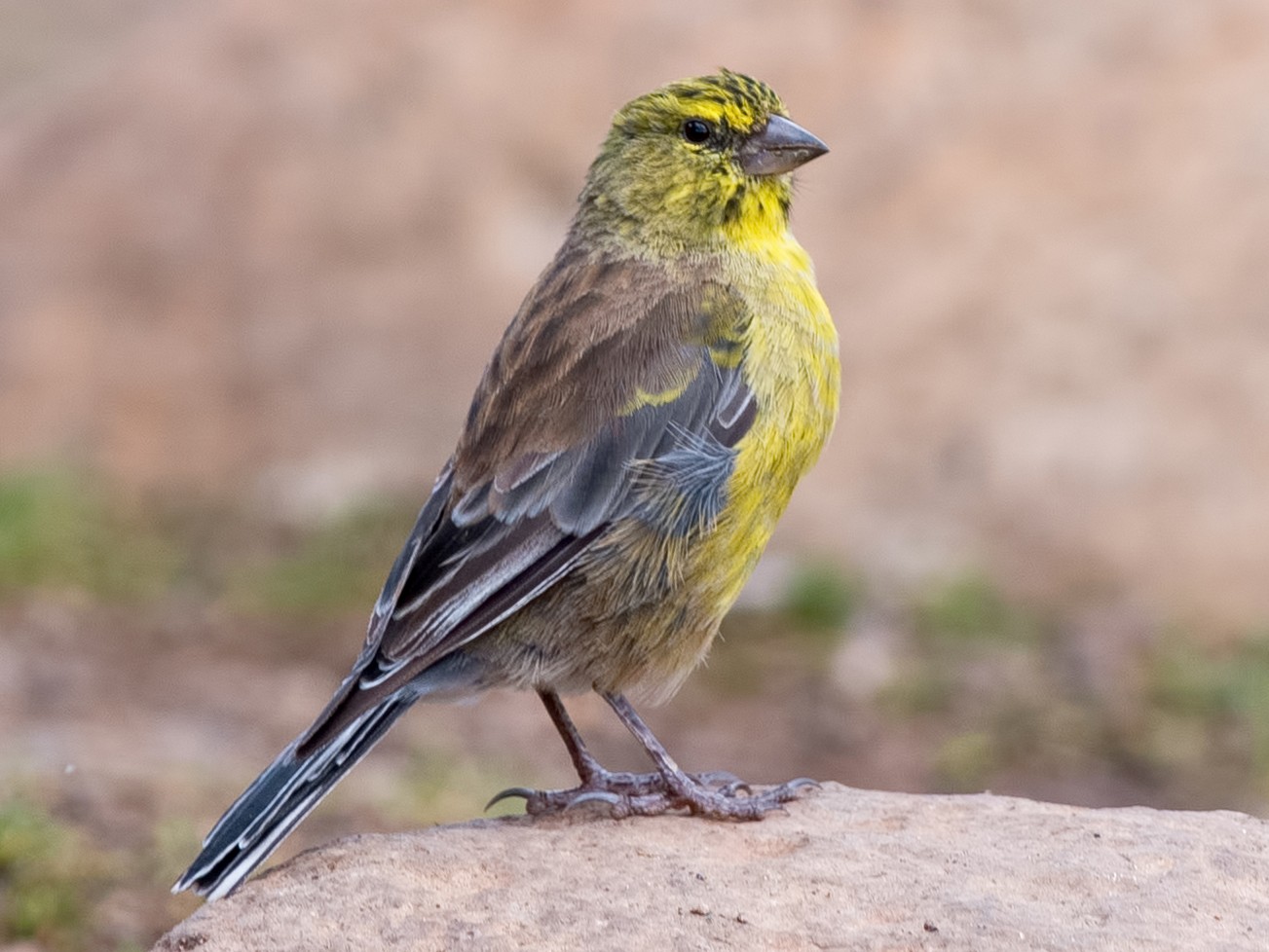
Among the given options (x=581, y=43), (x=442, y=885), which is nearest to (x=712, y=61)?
(x=581, y=43)

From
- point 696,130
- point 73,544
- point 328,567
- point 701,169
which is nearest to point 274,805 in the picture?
point 701,169

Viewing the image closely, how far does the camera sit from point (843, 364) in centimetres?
959

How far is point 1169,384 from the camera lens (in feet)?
30.7

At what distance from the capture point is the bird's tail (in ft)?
14.9

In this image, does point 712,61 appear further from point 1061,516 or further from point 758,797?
point 758,797

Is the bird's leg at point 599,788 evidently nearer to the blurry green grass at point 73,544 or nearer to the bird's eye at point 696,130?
the bird's eye at point 696,130

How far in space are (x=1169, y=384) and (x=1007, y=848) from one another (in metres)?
5.31

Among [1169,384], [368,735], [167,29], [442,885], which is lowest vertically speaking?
[442,885]

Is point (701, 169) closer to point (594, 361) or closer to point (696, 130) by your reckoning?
point (696, 130)

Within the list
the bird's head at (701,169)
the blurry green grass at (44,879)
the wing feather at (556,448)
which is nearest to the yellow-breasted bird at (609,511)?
the wing feather at (556,448)

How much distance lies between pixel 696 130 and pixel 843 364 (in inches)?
157

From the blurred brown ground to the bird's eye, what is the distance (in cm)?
391

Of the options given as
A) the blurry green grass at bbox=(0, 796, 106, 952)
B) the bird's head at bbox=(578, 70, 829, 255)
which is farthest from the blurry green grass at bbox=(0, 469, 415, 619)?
the bird's head at bbox=(578, 70, 829, 255)

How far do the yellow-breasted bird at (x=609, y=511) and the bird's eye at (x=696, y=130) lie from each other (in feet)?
1.24
